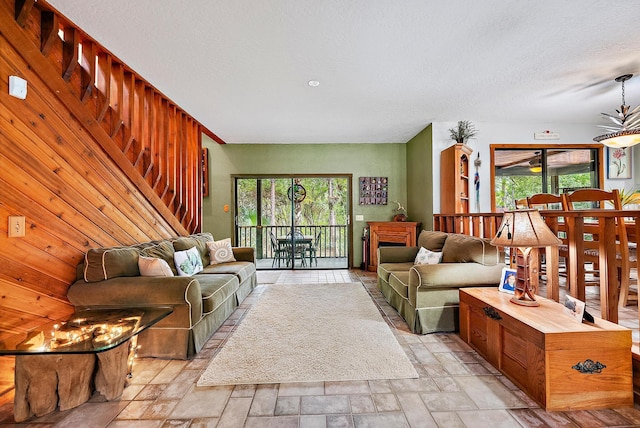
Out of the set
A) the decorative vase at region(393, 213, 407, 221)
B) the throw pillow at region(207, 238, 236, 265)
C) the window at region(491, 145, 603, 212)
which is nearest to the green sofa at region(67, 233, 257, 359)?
the throw pillow at region(207, 238, 236, 265)

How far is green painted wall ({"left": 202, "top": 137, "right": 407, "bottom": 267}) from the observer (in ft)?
19.9

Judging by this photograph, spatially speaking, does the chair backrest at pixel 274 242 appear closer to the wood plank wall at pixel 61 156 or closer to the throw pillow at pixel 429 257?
the wood plank wall at pixel 61 156

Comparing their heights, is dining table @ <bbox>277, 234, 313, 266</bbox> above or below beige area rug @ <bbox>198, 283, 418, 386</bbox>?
above

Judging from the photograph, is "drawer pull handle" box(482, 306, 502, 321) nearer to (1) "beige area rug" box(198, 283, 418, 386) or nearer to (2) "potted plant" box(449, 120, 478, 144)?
(1) "beige area rug" box(198, 283, 418, 386)

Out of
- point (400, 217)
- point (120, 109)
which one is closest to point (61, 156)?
point (120, 109)

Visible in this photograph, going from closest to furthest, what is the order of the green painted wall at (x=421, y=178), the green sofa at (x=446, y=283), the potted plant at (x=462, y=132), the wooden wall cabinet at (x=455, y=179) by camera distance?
the green sofa at (x=446, y=283), the wooden wall cabinet at (x=455, y=179), the potted plant at (x=462, y=132), the green painted wall at (x=421, y=178)

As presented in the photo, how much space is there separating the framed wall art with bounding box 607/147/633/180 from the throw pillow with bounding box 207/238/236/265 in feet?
21.7

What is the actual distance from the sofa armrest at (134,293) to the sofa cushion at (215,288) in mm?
245

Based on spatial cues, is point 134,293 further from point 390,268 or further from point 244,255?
point 390,268

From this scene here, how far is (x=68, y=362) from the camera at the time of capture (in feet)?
5.77

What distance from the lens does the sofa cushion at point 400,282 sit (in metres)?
2.99

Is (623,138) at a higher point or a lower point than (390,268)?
higher

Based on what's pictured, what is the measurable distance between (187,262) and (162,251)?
0.31 meters

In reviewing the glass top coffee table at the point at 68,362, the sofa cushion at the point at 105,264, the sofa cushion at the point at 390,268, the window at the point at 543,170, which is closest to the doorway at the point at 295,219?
the sofa cushion at the point at 390,268
